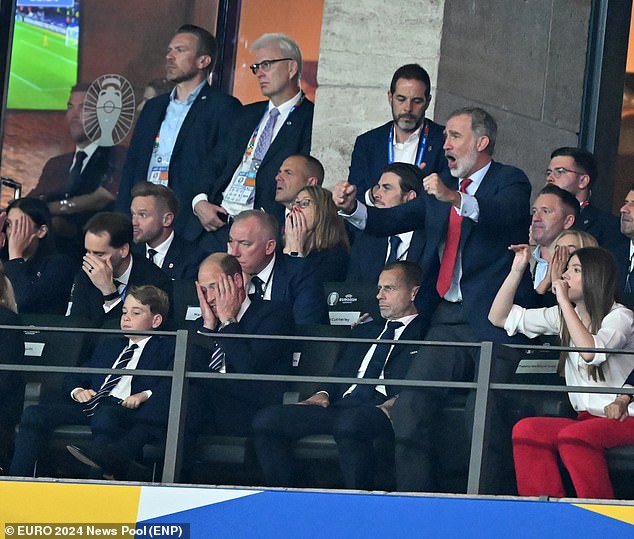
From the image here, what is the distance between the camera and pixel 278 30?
11641 millimetres

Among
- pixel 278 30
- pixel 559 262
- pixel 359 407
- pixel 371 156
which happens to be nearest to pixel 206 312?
pixel 359 407

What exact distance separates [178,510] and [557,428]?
5.35 ft

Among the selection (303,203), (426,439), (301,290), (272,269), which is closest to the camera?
(426,439)

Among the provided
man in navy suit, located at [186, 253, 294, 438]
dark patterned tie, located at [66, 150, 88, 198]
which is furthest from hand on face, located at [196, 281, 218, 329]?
dark patterned tie, located at [66, 150, 88, 198]

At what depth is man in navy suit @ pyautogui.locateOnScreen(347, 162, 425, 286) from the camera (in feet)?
28.0

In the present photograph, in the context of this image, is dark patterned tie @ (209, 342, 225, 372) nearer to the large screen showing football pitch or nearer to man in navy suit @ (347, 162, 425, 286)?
man in navy suit @ (347, 162, 425, 286)

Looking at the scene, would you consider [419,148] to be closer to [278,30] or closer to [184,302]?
[184,302]

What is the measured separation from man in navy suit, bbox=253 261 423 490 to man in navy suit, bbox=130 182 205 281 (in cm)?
146

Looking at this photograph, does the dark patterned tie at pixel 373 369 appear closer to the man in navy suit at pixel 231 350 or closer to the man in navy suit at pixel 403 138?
the man in navy suit at pixel 231 350

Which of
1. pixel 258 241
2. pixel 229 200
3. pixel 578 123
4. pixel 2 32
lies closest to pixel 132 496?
pixel 258 241

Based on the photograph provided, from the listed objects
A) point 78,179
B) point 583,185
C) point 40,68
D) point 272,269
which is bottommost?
point 272,269

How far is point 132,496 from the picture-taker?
7.30 m

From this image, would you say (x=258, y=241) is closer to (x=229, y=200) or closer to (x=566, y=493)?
(x=229, y=200)

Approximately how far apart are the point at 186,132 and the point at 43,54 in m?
2.90
